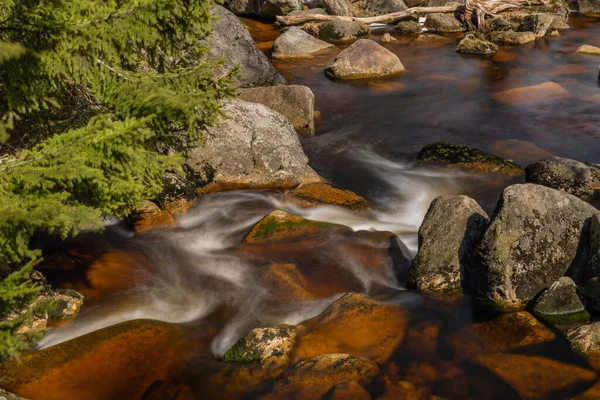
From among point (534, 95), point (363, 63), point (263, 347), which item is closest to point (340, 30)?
point (363, 63)

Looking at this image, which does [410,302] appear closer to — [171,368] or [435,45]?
[171,368]

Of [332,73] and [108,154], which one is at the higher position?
[108,154]

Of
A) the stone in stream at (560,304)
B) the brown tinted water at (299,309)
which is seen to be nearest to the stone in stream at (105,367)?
the brown tinted water at (299,309)

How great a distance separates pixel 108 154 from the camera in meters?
5.41

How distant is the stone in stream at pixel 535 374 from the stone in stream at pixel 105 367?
12.8ft

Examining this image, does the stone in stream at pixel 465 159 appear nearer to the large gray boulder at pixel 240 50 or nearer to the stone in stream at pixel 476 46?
the large gray boulder at pixel 240 50

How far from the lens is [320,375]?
271 inches

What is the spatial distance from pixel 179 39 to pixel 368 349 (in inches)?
187

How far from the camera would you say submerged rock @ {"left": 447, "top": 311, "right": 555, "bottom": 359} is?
7.54 meters

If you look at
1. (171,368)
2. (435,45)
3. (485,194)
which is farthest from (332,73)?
(171,368)

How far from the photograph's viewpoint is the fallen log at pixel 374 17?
2712 centimetres

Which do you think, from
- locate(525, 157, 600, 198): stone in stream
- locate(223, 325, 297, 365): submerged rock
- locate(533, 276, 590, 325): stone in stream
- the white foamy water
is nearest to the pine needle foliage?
the white foamy water

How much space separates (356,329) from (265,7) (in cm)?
2383

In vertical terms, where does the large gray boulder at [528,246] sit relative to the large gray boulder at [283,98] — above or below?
below
